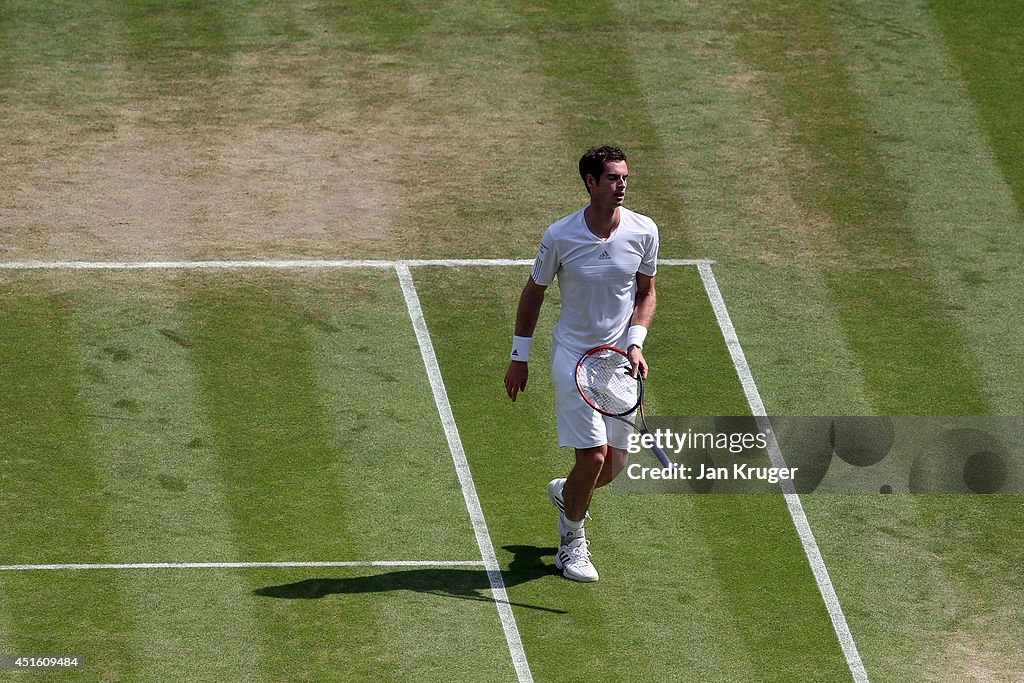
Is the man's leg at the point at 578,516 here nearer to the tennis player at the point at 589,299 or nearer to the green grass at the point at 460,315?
the tennis player at the point at 589,299

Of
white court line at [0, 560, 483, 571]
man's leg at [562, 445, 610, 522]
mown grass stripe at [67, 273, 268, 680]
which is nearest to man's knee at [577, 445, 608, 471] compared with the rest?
man's leg at [562, 445, 610, 522]

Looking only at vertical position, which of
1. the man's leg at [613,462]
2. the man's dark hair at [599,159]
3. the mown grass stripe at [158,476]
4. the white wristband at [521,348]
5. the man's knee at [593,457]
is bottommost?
the mown grass stripe at [158,476]

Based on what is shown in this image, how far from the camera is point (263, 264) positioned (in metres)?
14.6

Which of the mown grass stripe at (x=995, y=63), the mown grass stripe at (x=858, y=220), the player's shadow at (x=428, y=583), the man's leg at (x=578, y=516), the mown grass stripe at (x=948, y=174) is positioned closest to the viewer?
the man's leg at (x=578, y=516)

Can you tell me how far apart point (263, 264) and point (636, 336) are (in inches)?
216

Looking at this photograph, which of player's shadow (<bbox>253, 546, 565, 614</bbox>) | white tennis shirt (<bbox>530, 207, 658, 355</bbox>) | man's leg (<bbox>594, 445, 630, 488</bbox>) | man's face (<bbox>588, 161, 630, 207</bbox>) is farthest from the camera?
man's leg (<bbox>594, 445, 630, 488</bbox>)

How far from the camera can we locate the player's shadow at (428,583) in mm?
10250

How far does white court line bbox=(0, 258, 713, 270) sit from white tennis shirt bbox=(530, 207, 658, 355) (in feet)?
15.3

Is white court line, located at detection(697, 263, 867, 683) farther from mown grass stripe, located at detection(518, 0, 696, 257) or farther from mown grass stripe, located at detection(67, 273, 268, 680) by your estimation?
mown grass stripe, located at detection(67, 273, 268, 680)

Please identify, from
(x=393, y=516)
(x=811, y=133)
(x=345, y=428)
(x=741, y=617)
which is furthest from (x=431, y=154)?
(x=741, y=617)

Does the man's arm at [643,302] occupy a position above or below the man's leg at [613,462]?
above

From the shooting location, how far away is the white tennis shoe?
10.4 m

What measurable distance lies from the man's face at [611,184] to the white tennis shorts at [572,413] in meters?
0.95
